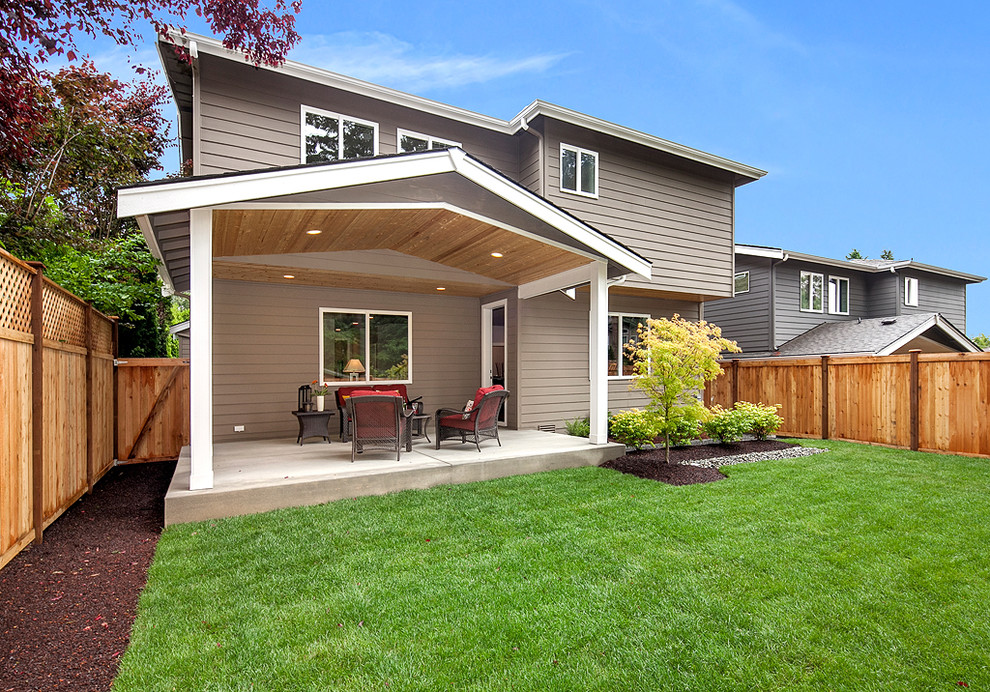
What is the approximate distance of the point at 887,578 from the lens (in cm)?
363

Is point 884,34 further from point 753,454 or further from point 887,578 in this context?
point 887,578

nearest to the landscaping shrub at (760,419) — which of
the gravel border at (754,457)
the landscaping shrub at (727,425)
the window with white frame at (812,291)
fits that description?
the landscaping shrub at (727,425)

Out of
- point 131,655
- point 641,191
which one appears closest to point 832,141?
point 641,191

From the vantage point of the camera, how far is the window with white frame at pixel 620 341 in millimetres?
11336

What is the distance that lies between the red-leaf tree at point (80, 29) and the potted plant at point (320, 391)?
15.1ft

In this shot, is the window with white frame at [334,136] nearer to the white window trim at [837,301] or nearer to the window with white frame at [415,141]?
the window with white frame at [415,141]

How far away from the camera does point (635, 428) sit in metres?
8.07

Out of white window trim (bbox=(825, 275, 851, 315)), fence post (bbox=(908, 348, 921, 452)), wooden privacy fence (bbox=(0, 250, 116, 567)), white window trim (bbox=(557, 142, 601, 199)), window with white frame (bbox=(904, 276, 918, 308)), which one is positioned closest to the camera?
wooden privacy fence (bbox=(0, 250, 116, 567))

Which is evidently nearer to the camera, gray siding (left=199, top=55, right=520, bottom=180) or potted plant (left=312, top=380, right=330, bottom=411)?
gray siding (left=199, top=55, right=520, bottom=180)

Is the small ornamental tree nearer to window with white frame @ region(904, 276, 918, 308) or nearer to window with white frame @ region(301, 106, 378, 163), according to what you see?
window with white frame @ region(301, 106, 378, 163)

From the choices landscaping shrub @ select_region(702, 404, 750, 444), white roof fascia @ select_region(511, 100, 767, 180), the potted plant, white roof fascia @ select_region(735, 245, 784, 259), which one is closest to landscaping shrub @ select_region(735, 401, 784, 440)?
landscaping shrub @ select_region(702, 404, 750, 444)

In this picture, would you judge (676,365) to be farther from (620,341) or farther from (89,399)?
(89,399)

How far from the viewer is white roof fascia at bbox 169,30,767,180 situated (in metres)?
7.37

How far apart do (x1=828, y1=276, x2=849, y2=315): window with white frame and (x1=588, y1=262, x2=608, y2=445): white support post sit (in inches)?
489
